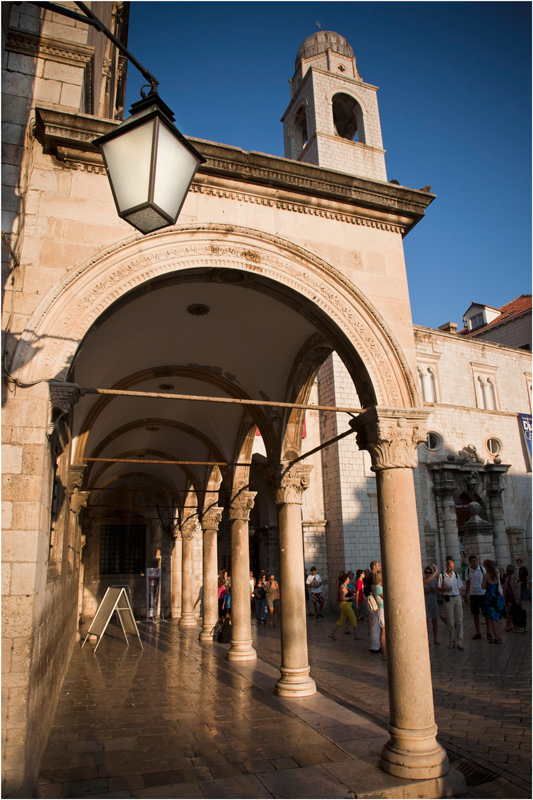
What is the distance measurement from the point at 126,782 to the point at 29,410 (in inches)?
121

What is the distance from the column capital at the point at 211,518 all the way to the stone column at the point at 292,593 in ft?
17.7

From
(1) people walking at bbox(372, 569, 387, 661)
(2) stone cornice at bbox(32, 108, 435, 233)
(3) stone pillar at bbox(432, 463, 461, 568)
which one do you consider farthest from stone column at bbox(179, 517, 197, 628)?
(2) stone cornice at bbox(32, 108, 435, 233)

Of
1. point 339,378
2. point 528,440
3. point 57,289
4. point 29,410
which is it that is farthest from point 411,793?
point 528,440

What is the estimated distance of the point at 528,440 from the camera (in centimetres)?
2347

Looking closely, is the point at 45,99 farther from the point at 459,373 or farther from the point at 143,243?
→ the point at 459,373

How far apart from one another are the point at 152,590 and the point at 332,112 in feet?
70.8

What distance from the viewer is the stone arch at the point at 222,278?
175 inches

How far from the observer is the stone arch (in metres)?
4.45

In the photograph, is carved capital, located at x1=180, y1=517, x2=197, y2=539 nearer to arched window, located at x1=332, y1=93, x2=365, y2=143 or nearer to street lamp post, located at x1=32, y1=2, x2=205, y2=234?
street lamp post, located at x1=32, y1=2, x2=205, y2=234

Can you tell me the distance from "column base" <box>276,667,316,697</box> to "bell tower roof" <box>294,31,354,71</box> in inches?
1057

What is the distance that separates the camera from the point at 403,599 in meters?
5.01

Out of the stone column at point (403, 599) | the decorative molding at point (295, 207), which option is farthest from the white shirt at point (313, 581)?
the decorative molding at point (295, 207)

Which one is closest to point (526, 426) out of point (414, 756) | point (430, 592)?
point (430, 592)

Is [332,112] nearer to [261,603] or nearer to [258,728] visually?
[261,603]
